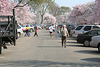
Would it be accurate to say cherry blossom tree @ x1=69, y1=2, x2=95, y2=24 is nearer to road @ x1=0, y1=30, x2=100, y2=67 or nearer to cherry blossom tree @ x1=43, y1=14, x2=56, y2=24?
road @ x1=0, y1=30, x2=100, y2=67

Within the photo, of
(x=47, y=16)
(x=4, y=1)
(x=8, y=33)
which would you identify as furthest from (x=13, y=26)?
(x=47, y=16)

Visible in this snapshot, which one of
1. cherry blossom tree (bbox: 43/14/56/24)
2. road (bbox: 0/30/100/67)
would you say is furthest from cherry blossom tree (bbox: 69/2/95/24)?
cherry blossom tree (bbox: 43/14/56/24)

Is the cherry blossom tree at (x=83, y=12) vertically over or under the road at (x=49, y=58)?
over

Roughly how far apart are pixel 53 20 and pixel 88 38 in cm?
9494

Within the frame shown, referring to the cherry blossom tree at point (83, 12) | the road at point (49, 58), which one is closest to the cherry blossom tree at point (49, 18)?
the cherry blossom tree at point (83, 12)

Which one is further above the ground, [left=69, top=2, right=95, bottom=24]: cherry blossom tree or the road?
[left=69, top=2, right=95, bottom=24]: cherry blossom tree

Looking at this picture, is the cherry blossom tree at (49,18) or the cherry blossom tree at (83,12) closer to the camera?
the cherry blossom tree at (83,12)

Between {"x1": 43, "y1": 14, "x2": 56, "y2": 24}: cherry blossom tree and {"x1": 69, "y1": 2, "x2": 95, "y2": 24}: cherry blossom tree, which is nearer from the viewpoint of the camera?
{"x1": 69, "y1": 2, "x2": 95, "y2": 24}: cherry blossom tree

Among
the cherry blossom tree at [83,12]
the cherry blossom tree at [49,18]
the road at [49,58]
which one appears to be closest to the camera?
the road at [49,58]

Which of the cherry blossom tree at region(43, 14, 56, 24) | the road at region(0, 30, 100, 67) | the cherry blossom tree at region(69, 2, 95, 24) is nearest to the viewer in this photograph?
the road at region(0, 30, 100, 67)

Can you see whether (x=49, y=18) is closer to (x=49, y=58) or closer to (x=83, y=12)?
(x=83, y=12)

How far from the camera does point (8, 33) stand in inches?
516

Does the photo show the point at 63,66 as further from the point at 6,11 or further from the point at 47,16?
the point at 47,16

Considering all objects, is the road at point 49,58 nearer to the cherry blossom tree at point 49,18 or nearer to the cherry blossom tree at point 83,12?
the cherry blossom tree at point 83,12
